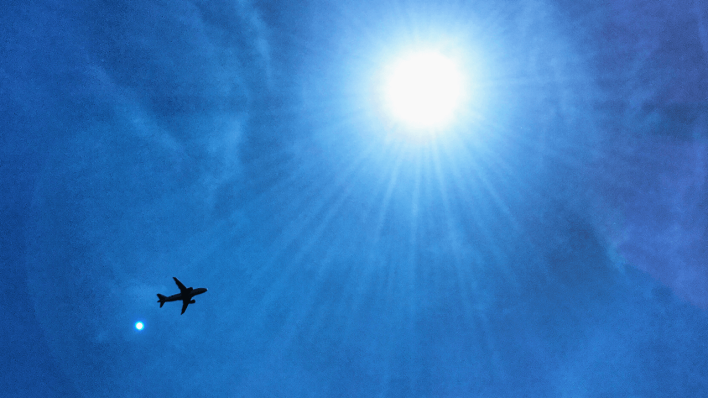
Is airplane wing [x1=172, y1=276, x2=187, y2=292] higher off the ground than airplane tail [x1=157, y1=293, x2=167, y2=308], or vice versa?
airplane wing [x1=172, y1=276, x2=187, y2=292]

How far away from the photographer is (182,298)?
116438 mm

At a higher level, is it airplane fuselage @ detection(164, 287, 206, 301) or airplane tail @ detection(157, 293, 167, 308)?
airplane fuselage @ detection(164, 287, 206, 301)

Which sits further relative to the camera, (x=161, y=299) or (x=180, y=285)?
(x=180, y=285)

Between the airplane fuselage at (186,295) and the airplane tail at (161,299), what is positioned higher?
the airplane fuselage at (186,295)

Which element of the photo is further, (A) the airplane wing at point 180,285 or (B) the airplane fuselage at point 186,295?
(A) the airplane wing at point 180,285

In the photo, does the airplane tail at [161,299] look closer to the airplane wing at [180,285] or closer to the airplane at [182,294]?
the airplane at [182,294]

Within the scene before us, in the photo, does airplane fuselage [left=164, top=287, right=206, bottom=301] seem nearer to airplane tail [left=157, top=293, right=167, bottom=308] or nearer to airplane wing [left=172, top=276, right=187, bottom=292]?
airplane tail [left=157, top=293, right=167, bottom=308]

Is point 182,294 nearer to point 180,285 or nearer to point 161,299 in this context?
point 180,285

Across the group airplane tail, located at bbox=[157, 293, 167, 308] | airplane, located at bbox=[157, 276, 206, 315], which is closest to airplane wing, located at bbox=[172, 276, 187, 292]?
airplane, located at bbox=[157, 276, 206, 315]

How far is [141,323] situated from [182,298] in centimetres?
1494

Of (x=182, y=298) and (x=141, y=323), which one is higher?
(x=182, y=298)

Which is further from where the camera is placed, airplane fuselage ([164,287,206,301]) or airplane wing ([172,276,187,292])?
airplane wing ([172,276,187,292])

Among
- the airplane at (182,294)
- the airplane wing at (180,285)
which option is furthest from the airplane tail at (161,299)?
the airplane wing at (180,285)

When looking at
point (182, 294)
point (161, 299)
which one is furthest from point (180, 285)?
point (161, 299)
